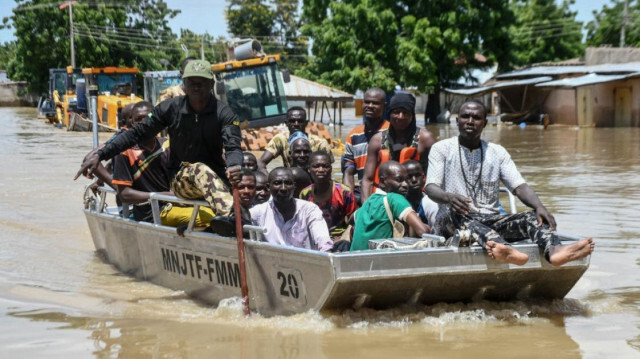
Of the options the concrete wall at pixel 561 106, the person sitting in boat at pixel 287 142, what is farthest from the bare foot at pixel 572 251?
the concrete wall at pixel 561 106

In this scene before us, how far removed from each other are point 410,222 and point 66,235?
6337mm

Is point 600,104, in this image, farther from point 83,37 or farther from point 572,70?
point 83,37

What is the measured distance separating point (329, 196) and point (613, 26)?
46841mm

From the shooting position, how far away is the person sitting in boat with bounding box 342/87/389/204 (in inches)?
309

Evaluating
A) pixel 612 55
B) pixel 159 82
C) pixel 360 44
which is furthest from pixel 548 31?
pixel 159 82

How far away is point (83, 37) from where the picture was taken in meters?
51.1

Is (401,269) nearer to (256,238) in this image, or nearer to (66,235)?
(256,238)

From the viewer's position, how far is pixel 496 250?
550 cm

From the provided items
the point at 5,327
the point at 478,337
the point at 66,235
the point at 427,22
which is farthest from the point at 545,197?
the point at 427,22

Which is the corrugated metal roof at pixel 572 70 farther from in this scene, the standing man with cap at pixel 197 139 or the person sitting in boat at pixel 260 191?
the standing man with cap at pixel 197 139

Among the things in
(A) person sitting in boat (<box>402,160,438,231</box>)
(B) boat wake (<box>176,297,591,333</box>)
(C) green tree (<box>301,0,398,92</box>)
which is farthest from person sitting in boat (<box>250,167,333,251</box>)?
(C) green tree (<box>301,0,398,92</box>)

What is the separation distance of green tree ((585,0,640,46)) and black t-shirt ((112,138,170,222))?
41.3 meters

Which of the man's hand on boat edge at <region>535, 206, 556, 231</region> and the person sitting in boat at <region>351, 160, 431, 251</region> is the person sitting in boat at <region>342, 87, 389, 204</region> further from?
the man's hand on boat edge at <region>535, 206, 556, 231</region>

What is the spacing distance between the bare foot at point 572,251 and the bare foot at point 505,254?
0.19 m
